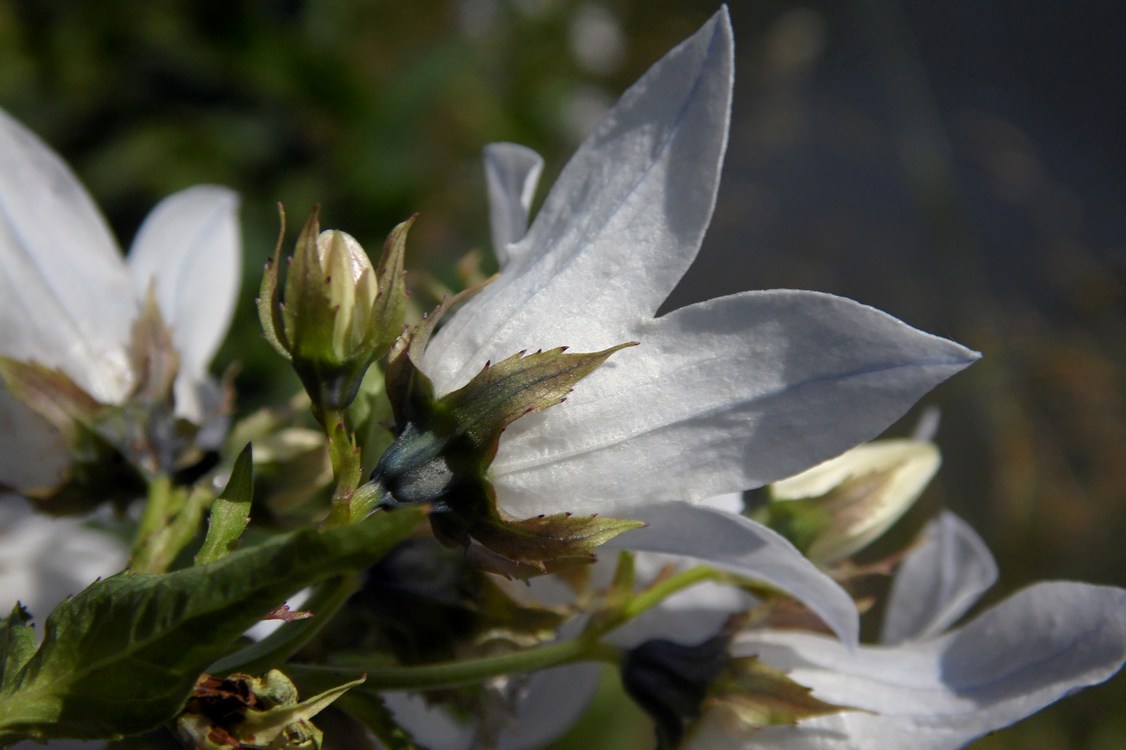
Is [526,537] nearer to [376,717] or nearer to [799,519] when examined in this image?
[376,717]

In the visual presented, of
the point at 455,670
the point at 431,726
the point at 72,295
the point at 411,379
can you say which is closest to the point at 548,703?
the point at 431,726

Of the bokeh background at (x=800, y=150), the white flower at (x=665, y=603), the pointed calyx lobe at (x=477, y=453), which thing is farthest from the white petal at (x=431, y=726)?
the bokeh background at (x=800, y=150)

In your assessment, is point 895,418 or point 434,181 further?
point 434,181

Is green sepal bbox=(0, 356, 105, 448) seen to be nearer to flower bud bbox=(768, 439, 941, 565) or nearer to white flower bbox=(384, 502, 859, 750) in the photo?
white flower bbox=(384, 502, 859, 750)

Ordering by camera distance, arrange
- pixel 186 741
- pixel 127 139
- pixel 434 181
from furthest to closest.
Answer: pixel 434 181, pixel 127 139, pixel 186 741

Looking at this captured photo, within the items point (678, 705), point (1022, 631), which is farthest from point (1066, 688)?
point (678, 705)

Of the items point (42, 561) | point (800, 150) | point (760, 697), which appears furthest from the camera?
point (800, 150)

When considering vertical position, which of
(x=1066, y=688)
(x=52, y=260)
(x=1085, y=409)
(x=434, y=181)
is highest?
(x=52, y=260)

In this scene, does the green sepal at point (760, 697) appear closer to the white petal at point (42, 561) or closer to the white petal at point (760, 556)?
the white petal at point (760, 556)

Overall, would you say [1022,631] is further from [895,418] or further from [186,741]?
[186,741]
